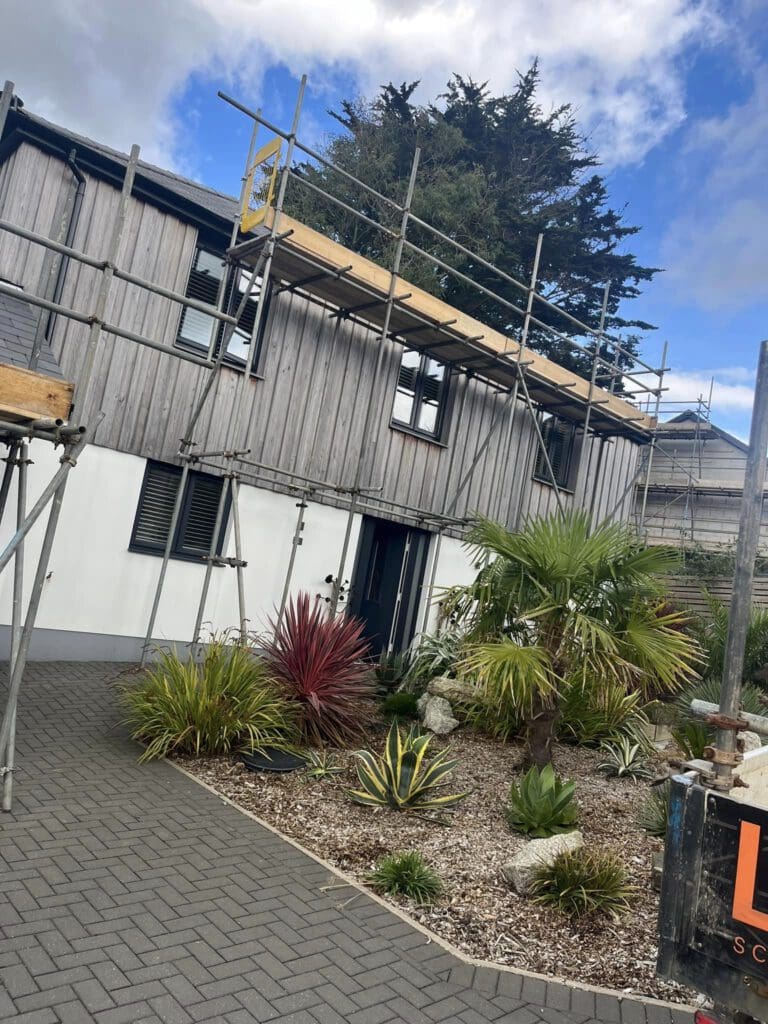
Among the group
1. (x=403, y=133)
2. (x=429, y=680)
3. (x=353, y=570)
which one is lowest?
(x=429, y=680)

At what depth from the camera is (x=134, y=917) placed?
3281 mm

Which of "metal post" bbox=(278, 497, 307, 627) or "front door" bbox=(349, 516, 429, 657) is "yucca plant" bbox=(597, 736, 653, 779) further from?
"front door" bbox=(349, 516, 429, 657)

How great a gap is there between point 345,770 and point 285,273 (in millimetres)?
6704

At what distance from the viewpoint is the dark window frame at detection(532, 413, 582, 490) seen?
1452 centimetres

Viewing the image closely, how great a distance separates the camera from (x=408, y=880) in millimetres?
4047

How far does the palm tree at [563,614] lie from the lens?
17.7ft

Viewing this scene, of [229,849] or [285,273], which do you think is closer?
[229,849]

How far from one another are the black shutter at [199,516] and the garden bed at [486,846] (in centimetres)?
370

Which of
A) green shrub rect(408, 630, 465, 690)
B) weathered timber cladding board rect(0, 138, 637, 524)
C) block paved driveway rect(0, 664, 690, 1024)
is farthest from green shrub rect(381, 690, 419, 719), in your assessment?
block paved driveway rect(0, 664, 690, 1024)

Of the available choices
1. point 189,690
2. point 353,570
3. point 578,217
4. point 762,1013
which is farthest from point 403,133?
point 762,1013

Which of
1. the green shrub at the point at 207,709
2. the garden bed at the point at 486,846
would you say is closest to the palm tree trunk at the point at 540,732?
the garden bed at the point at 486,846

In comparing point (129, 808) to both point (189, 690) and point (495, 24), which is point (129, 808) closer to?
point (189, 690)

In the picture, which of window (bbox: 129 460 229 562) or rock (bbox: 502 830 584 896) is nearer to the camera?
rock (bbox: 502 830 584 896)

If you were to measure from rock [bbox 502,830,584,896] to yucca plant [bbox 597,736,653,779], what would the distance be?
2570 millimetres
